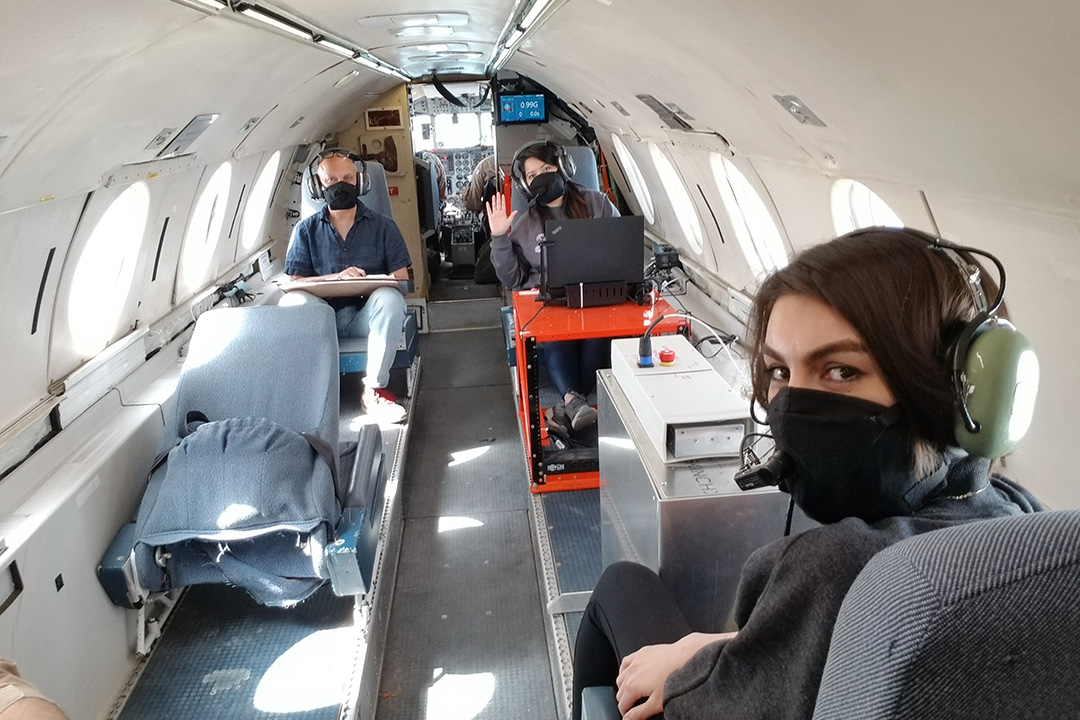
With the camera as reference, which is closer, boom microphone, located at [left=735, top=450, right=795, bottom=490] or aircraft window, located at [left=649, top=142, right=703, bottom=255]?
boom microphone, located at [left=735, top=450, right=795, bottom=490]

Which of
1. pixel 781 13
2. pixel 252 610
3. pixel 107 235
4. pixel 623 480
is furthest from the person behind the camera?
pixel 107 235

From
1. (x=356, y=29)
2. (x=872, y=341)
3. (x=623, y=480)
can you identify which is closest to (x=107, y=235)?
(x=356, y=29)

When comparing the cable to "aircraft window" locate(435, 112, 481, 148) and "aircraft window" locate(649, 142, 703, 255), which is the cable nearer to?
"aircraft window" locate(649, 142, 703, 255)

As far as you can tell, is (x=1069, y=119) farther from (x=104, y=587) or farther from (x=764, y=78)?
(x=104, y=587)

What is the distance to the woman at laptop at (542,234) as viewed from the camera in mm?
4551

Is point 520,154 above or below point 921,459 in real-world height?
above

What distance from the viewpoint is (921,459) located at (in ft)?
3.97

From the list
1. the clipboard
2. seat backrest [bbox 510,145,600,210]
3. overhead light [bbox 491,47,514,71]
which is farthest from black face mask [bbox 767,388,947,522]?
seat backrest [bbox 510,145,600,210]

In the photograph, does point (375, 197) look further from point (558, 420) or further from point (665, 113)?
point (665, 113)

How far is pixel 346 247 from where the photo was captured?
5.42 metres

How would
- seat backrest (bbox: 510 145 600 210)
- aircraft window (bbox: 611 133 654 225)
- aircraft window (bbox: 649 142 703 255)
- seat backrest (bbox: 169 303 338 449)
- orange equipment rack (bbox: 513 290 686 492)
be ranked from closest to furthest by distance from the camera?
seat backrest (bbox: 169 303 338 449)
orange equipment rack (bbox: 513 290 686 492)
aircraft window (bbox: 649 142 703 255)
seat backrest (bbox: 510 145 600 210)
aircraft window (bbox: 611 133 654 225)

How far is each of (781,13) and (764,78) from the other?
61 centimetres

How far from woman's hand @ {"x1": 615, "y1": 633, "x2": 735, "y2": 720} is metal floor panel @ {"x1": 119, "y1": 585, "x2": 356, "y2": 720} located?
5.05 ft

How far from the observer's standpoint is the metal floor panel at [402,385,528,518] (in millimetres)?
4430
